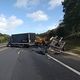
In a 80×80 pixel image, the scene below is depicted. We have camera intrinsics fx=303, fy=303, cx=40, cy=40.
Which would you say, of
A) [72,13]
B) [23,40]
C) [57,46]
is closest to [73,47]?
[57,46]

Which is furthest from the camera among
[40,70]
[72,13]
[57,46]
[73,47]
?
[72,13]

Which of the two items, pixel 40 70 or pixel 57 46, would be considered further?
pixel 57 46

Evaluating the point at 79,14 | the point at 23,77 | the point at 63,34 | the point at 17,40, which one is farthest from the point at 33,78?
the point at 63,34

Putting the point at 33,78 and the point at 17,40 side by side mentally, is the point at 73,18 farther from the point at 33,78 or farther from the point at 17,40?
the point at 33,78

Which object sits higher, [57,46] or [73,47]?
[57,46]

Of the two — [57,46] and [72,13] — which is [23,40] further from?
[57,46]

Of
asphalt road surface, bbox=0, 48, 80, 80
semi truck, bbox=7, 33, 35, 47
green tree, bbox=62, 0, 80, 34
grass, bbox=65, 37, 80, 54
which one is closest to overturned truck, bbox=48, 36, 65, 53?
grass, bbox=65, 37, 80, 54

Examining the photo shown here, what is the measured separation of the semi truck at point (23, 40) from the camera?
57.3m

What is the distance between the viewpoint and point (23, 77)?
12.9 meters

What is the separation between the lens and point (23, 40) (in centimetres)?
5875

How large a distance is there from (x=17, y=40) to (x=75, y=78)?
159 feet

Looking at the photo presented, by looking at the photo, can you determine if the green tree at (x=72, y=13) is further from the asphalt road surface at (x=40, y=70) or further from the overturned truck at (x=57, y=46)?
the asphalt road surface at (x=40, y=70)

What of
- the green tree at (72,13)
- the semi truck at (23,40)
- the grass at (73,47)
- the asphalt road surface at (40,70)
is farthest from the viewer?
the semi truck at (23,40)

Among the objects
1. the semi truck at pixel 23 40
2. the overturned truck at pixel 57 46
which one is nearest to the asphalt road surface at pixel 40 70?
the overturned truck at pixel 57 46
